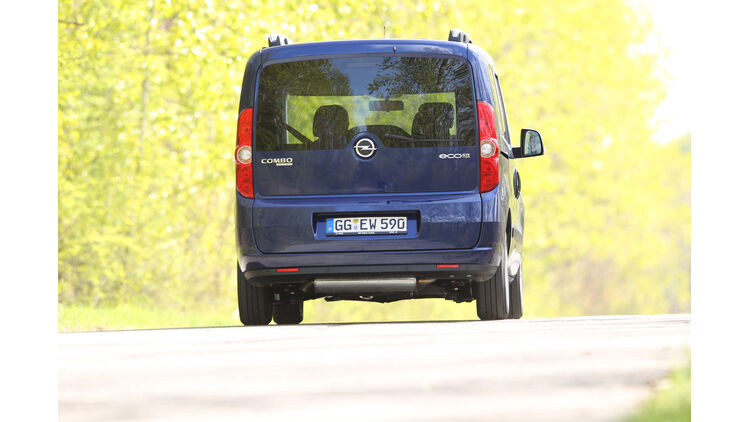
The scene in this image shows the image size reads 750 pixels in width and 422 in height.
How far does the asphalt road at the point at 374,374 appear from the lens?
4.94m

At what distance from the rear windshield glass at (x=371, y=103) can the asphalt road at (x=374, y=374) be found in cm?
160

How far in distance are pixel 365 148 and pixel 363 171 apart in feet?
0.56

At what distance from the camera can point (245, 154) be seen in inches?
404

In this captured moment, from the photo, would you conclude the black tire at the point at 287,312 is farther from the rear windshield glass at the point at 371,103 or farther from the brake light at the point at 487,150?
the brake light at the point at 487,150

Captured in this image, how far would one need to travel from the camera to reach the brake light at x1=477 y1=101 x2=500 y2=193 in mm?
10031

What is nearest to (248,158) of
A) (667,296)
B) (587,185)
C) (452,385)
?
(452,385)

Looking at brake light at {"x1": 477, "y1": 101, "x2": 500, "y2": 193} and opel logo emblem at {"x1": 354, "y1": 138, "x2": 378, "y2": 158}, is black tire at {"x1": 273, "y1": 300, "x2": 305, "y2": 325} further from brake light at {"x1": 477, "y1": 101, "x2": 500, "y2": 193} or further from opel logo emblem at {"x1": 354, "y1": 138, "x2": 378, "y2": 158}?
brake light at {"x1": 477, "y1": 101, "x2": 500, "y2": 193}

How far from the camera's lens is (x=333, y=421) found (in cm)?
468

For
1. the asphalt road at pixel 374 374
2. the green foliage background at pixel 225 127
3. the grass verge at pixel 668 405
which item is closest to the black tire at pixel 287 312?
the asphalt road at pixel 374 374

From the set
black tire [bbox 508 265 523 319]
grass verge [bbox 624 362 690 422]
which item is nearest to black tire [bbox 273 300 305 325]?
black tire [bbox 508 265 523 319]

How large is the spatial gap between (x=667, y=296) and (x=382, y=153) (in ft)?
155

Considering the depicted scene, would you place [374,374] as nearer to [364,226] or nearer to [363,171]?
[364,226]

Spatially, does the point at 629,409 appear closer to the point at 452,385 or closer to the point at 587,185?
the point at 452,385

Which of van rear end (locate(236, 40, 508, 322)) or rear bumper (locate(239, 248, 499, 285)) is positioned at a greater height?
van rear end (locate(236, 40, 508, 322))
